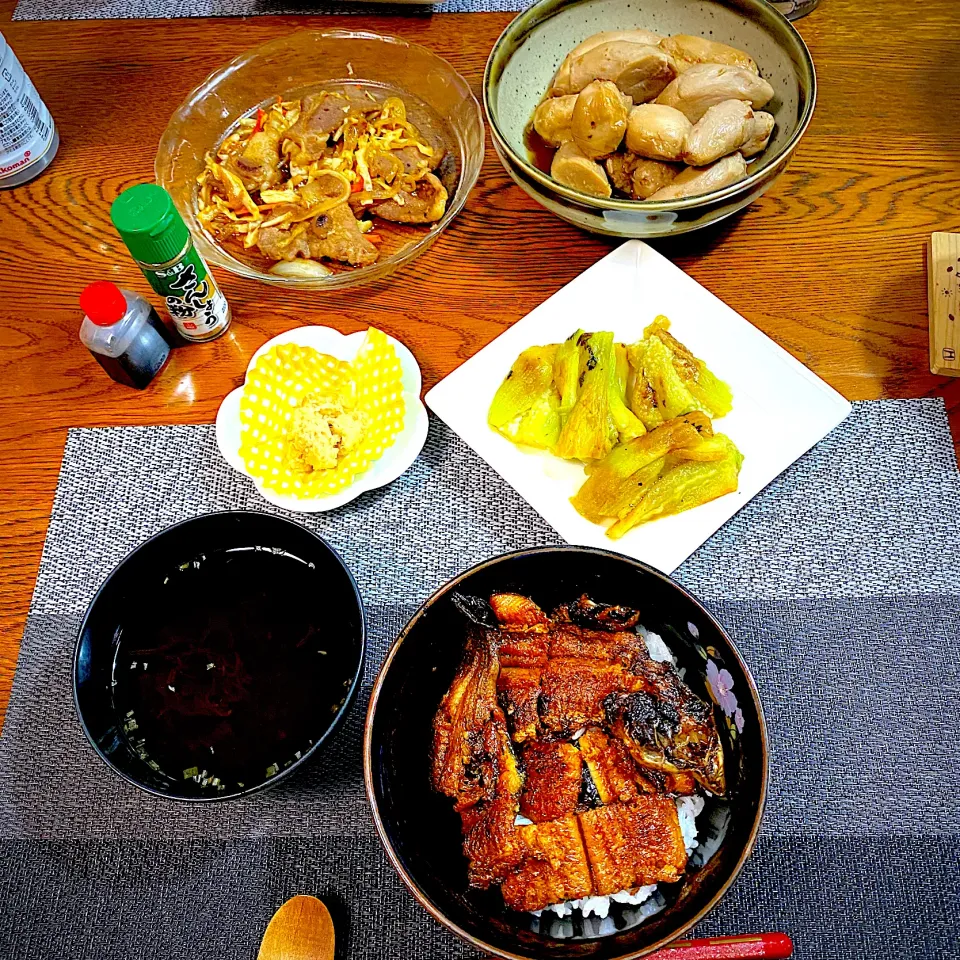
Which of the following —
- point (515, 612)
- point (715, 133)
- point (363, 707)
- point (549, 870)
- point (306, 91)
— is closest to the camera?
point (549, 870)

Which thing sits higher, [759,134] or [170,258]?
[759,134]

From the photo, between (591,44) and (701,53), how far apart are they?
0.55ft

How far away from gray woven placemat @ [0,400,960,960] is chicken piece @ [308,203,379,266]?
1.03 ft

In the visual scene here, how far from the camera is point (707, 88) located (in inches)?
48.8

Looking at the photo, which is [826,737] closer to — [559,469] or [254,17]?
[559,469]

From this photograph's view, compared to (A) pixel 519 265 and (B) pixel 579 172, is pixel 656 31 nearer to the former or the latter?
(B) pixel 579 172

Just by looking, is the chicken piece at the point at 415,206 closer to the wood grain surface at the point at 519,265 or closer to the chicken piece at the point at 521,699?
the wood grain surface at the point at 519,265

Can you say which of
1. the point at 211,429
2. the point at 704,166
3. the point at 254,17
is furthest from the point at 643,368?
the point at 254,17

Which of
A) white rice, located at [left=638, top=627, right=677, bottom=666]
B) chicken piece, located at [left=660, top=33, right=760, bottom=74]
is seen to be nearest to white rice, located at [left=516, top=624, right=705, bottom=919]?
white rice, located at [left=638, top=627, right=677, bottom=666]

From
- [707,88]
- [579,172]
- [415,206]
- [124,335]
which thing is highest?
[707,88]

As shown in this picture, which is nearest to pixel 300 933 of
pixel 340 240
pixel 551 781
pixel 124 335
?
pixel 551 781

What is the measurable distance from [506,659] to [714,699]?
0.24 m

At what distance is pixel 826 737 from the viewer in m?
1.07

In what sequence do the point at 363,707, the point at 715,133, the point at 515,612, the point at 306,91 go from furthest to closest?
1. the point at 306,91
2. the point at 715,133
3. the point at 363,707
4. the point at 515,612
